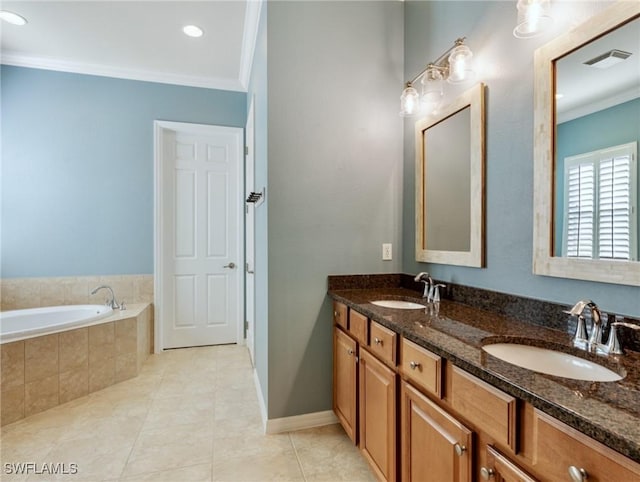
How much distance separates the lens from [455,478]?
0.98 meters

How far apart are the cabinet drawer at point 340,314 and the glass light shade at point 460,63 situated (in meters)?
1.33

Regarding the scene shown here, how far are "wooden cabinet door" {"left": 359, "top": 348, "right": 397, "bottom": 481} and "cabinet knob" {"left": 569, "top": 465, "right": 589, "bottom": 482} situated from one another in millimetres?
743

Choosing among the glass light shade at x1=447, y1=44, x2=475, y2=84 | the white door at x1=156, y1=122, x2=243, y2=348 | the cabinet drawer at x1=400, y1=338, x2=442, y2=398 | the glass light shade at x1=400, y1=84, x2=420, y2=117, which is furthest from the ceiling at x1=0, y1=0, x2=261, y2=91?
the cabinet drawer at x1=400, y1=338, x2=442, y2=398

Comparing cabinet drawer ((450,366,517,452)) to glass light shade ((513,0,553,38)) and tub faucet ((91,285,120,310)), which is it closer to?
glass light shade ((513,0,553,38))

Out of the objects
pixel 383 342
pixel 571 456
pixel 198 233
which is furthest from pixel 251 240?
pixel 571 456

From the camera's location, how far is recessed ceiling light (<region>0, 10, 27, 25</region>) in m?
2.54

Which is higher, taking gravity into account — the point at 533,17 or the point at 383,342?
the point at 533,17

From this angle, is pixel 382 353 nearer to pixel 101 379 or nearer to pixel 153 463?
pixel 153 463

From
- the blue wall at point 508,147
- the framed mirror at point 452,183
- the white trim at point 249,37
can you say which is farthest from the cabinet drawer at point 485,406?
the white trim at point 249,37

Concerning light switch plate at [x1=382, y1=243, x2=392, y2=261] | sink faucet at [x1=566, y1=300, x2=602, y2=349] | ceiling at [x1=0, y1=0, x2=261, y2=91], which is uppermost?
ceiling at [x1=0, y1=0, x2=261, y2=91]

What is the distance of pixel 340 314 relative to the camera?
1.95 metres

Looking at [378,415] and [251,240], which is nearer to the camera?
[378,415]

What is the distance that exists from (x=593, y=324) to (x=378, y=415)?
0.91m

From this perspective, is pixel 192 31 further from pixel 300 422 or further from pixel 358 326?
pixel 300 422
